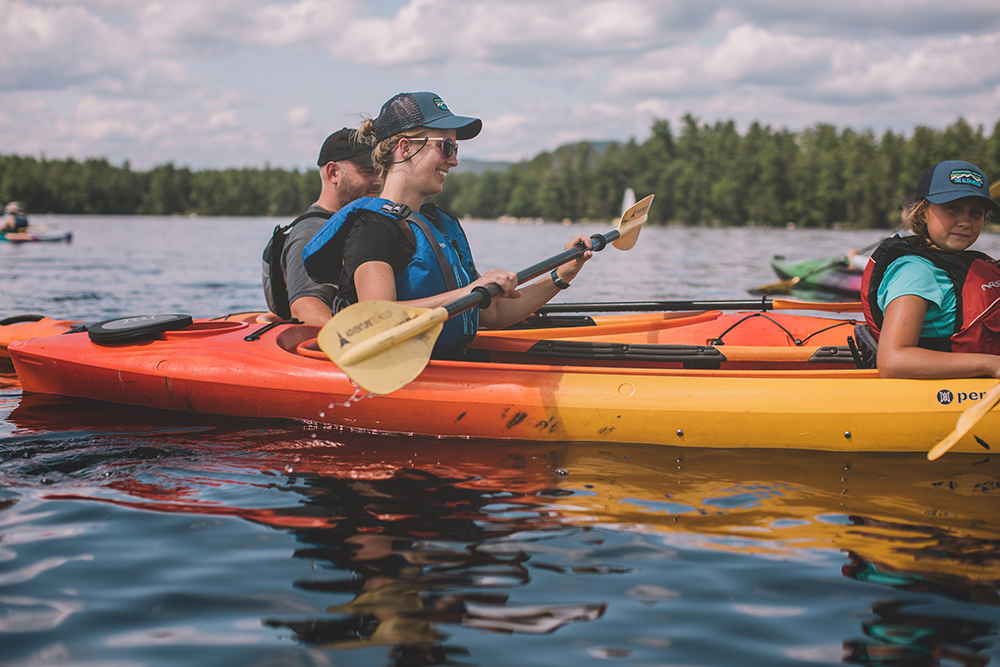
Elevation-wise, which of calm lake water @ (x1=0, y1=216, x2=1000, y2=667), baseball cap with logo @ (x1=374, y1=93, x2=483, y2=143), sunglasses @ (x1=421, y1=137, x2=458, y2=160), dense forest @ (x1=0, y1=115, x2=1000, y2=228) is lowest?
calm lake water @ (x1=0, y1=216, x2=1000, y2=667)

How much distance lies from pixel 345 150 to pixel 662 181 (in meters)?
86.2

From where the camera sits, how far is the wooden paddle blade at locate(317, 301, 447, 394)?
122 inches

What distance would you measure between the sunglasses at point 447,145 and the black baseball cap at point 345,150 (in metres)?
1.25

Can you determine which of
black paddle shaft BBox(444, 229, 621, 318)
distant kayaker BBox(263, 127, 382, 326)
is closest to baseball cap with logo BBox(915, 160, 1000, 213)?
black paddle shaft BBox(444, 229, 621, 318)

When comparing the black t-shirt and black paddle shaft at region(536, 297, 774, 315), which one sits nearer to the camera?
the black t-shirt

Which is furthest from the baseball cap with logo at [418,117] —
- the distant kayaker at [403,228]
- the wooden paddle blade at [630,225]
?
the wooden paddle blade at [630,225]

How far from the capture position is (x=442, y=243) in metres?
3.60

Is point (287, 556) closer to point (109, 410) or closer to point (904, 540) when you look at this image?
point (904, 540)

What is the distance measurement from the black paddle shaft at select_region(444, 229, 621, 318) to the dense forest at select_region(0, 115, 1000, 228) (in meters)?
52.6

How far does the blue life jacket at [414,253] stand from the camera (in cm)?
338

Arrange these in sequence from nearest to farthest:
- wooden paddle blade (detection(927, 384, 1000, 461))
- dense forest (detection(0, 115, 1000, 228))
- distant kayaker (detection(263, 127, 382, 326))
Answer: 1. wooden paddle blade (detection(927, 384, 1000, 461))
2. distant kayaker (detection(263, 127, 382, 326))
3. dense forest (detection(0, 115, 1000, 228))

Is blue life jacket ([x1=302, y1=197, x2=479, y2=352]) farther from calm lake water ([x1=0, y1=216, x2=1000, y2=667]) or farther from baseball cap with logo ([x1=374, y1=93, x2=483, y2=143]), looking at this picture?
calm lake water ([x1=0, y1=216, x2=1000, y2=667])

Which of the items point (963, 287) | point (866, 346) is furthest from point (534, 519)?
point (963, 287)

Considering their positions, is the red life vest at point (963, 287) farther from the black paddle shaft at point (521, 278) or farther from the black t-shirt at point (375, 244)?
the black t-shirt at point (375, 244)
